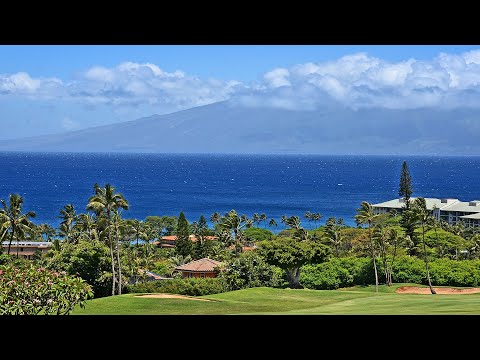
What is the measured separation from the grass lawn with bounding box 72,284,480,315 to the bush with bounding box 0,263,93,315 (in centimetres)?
279

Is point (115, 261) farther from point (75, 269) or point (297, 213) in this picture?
point (297, 213)

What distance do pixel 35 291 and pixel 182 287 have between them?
10.1 metres

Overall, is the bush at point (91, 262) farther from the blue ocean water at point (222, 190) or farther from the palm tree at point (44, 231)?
the blue ocean water at point (222, 190)

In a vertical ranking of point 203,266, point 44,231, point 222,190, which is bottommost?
point 203,266

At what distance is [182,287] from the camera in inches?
669

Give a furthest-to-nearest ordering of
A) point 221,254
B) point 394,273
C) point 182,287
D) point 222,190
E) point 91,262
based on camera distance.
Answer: point 222,190, point 221,254, point 394,273, point 91,262, point 182,287

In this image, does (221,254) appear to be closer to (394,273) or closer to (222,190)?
(394,273)

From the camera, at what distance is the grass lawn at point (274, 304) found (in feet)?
36.9

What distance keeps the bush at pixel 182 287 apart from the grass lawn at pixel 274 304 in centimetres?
147

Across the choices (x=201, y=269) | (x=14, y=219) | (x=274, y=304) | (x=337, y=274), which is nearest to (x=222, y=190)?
(x=201, y=269)

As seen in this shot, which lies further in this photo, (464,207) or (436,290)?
(464,207)
